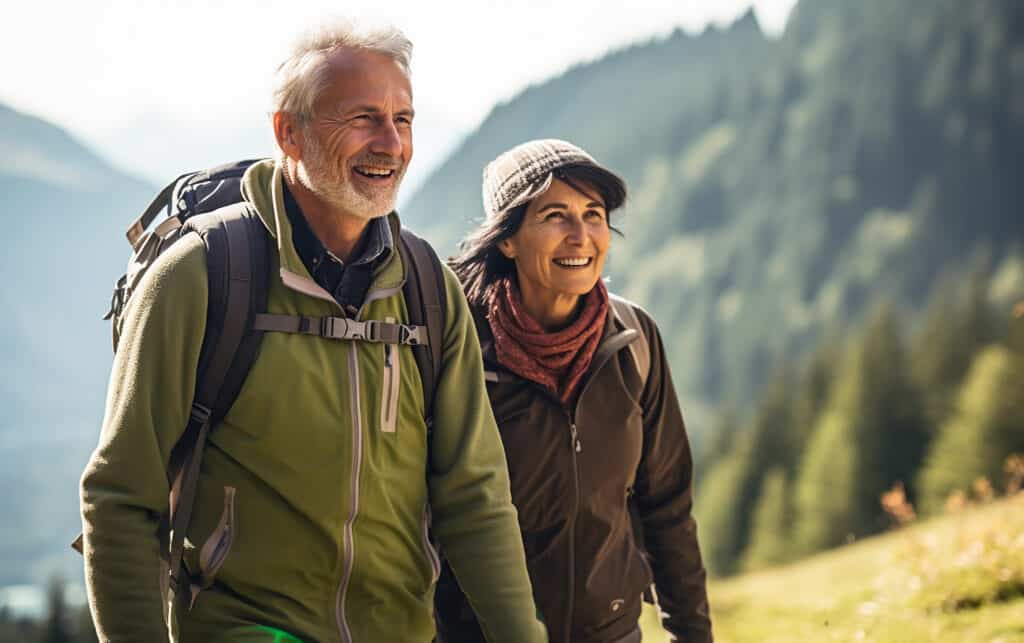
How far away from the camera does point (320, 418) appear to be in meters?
3.03

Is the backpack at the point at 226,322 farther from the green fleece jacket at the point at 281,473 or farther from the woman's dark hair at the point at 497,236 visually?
the woman's dark hair at the point at 497,236

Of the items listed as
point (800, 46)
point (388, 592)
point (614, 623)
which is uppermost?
point (800, 46)

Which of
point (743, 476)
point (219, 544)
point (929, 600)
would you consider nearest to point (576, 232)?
point (219, 544)

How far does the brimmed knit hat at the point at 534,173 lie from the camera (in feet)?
15.1

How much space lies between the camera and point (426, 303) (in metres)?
3.32

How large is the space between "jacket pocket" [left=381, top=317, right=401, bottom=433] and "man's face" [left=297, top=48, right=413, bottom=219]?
15.9 inches

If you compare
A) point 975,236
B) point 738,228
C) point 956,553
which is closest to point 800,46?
point 738,228

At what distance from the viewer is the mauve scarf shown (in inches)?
177

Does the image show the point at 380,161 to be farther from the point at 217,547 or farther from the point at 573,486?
the point at 573,486

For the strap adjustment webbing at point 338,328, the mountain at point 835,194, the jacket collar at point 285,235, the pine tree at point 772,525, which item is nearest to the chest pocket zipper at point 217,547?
the strap adjustment webbing at point 338,328

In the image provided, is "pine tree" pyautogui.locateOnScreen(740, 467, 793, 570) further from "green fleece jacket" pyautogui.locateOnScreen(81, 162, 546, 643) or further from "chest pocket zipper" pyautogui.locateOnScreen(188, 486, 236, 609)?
"chest pocket zipper" pyautogui.locateOnScreen(188, 486, 236, 609)

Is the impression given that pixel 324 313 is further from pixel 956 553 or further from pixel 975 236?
pixel 975 236

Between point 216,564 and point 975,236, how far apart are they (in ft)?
444

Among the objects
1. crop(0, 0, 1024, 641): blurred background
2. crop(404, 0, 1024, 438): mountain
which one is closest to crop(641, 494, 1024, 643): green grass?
crop(0, 0, 1024, 641): blurred background
